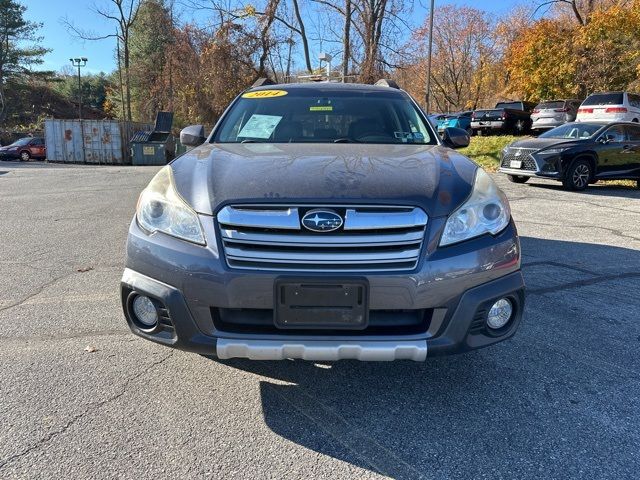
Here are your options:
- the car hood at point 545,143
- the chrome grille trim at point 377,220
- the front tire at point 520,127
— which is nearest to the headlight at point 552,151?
the car hood at point 545,143

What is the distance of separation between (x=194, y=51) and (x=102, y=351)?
3049cm

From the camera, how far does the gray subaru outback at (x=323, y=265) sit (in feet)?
7.29

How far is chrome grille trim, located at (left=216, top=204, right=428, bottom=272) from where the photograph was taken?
2232mm

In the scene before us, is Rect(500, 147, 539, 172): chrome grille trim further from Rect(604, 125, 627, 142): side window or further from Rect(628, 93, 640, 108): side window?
Rect(628, 93, 640, 108): side window

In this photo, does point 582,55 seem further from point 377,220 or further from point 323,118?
point 377,220

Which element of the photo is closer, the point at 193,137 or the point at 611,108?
the point at 193,137

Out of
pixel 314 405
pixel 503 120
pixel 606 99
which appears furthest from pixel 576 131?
pixel 314 405

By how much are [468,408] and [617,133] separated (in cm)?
1199

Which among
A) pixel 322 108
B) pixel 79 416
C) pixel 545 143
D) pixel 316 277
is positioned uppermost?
pixel 322 108

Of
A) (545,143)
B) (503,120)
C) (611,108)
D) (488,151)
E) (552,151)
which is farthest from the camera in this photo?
(503,120)

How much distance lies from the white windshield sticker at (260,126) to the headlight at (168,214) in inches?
44.6

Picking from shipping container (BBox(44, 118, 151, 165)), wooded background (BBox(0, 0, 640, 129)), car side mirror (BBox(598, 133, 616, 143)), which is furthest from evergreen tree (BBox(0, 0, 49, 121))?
car side mirror (BBox(598, 133, 616, 143))

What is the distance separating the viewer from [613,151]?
11883 mm

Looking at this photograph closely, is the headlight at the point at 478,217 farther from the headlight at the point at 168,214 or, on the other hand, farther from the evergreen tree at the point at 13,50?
the evergreen tree at the point at 13,50
